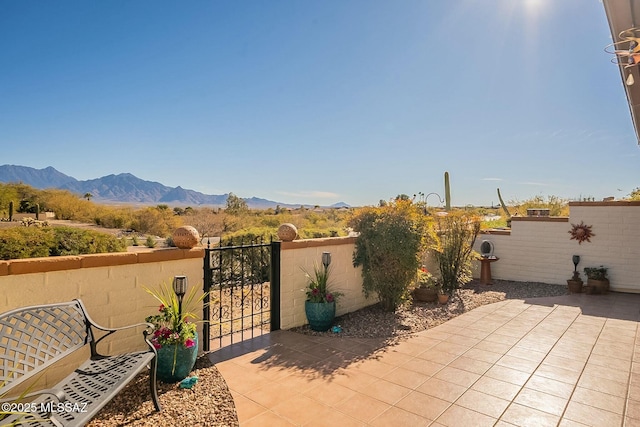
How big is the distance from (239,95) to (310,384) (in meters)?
10.2

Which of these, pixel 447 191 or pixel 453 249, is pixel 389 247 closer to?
pixel 453 249

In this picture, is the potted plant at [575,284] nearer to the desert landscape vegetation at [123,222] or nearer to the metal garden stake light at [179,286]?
the desert landscape vegetation at [123,222]

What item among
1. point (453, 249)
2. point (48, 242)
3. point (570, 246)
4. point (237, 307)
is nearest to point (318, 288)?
point (237, 307)

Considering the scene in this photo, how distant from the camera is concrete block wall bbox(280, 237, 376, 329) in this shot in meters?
4.65

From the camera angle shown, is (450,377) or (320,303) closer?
(450,377)

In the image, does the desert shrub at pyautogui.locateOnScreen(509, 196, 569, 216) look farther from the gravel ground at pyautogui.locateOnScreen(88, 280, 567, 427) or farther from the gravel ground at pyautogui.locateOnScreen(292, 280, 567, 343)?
the gravel ground at pyautogui.locateOnScreen(88, 280, 567, 427)

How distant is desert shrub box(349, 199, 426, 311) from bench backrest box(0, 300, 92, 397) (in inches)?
152

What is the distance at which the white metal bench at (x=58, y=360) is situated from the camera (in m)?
1.74

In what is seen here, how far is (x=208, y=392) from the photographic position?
9.48ft

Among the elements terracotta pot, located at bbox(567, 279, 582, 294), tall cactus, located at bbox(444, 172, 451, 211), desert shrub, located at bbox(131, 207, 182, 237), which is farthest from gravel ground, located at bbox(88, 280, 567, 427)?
desert shrub, located at bbox(131, 207, 182, 237)

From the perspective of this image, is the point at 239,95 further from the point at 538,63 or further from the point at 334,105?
the point at 538,63

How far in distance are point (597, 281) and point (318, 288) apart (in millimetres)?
6349

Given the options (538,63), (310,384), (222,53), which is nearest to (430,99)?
(538,63)

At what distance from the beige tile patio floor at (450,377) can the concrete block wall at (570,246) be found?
284 centimetres
